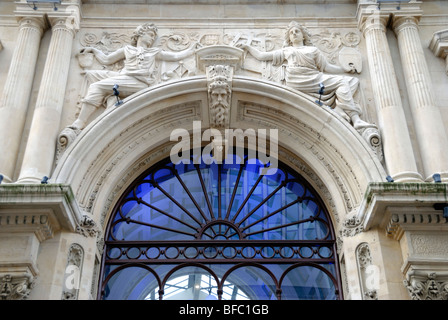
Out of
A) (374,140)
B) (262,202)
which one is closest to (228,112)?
(262,202)

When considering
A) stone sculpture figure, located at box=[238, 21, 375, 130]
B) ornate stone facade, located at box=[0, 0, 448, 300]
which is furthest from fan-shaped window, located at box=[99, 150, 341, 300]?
stone sculpture figure, located at box=[238, 21, 375, 130]

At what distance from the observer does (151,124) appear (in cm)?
1130

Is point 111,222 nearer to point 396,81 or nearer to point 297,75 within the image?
point 297,75

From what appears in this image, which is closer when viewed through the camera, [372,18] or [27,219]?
[27,219]

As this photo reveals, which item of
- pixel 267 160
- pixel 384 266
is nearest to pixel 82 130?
pixel 267 160

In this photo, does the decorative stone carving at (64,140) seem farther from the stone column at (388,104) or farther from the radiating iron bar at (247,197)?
the stone column at (388,104)

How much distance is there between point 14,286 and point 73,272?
956 mm

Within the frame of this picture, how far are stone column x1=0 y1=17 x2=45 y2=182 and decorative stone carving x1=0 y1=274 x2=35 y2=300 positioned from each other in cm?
180

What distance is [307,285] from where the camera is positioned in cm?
1014

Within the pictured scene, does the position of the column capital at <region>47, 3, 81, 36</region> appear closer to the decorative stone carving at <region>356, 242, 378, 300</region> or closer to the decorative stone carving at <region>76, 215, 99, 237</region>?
the decorative stone carving at <region>76, 215, 99, 237</region>

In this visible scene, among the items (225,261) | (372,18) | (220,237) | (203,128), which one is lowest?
(225,261)

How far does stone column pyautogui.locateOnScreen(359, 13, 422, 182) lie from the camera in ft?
32.7

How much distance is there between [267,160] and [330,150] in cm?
140

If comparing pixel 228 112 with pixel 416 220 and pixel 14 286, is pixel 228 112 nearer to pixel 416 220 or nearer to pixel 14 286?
pixel 416 220
